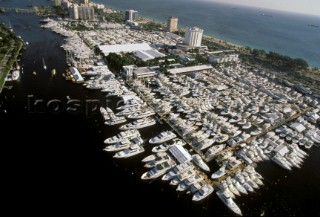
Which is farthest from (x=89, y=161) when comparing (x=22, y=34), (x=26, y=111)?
(x=22, y=34)

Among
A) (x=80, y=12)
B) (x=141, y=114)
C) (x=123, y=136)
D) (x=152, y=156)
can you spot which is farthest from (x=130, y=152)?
(x=80, y=12)

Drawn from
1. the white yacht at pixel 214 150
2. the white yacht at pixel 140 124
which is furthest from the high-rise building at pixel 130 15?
the white yacht at pixel 214 150

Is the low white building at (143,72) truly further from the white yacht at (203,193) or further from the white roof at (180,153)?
the white yacht at (203,193)

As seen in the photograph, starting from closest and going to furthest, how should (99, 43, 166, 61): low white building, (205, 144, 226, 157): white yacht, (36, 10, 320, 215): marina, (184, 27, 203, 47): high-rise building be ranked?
(36, 10, 320, 215): marina
(205, 144, 226, 157): white yacht
(99, 43, 166, 61): low white building
(184, 27, 203, 47): high-rise building

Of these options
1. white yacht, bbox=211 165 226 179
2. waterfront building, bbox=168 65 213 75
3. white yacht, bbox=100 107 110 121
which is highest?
waterfront building, bbox=168 65 213 75

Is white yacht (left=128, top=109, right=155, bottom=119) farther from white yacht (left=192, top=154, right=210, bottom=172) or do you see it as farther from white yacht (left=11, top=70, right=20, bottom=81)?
white yacht (left=11, top=70, right=20, bottom=81)

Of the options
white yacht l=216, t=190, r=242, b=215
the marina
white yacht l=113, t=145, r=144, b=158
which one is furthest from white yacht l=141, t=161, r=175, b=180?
white yacht l=216, t=190, r=242, b=215
